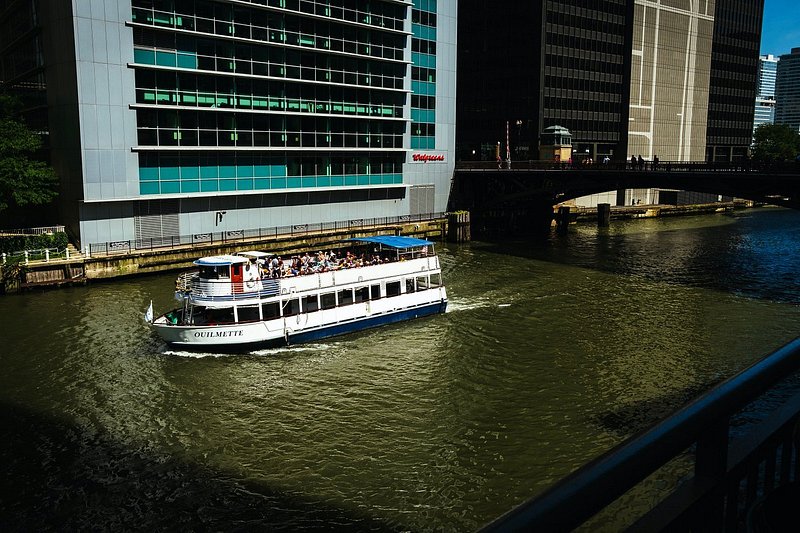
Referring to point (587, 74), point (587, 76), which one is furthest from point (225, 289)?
point (587, 74)

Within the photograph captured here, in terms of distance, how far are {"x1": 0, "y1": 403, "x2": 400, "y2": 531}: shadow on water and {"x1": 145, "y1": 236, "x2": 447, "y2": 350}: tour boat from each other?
10315mm

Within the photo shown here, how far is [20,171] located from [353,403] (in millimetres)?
35955

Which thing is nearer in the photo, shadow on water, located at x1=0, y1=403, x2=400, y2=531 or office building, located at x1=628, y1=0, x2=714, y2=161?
shadow on water, located at x1=0, y1=403, x2=400, y2=531

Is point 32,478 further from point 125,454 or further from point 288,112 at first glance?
point 288,112

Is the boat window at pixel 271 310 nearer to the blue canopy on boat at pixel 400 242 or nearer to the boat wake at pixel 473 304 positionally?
the blue canopy on boat at pixel 400 242

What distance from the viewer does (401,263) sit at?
38594mm

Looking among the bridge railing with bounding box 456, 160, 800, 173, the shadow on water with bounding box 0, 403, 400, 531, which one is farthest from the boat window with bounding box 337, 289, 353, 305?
the bridge railing with bounding box 456, 160, 800, 173

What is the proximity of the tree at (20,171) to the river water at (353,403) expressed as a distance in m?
10.3

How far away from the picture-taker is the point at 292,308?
1341 inches

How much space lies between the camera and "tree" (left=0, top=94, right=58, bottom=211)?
47906 mm

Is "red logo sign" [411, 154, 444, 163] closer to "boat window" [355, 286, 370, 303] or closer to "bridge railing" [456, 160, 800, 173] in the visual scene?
"bridge railing" [456, 160, 800, 173]

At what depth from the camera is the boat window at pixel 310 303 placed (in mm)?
34469

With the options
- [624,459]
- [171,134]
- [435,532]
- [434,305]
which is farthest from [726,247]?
[624,459]

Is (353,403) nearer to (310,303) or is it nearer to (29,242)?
(310,303)
